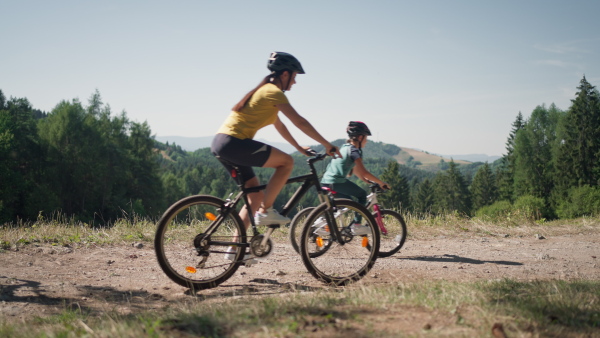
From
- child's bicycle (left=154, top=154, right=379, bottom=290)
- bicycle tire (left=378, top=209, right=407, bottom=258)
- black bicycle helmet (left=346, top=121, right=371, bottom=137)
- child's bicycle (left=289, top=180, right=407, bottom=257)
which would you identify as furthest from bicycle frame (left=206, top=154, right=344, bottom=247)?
bicycle tire (left=378, top=209, right=407, bottom=258)

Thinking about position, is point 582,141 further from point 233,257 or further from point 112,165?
point 233,257

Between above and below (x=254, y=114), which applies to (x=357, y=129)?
above

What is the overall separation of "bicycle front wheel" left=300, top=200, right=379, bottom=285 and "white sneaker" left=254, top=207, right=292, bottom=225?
28 cm

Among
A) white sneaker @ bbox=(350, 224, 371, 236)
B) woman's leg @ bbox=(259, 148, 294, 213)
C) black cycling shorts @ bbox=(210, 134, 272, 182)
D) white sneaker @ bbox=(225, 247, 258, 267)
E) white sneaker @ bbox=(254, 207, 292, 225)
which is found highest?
black cycling shorts @ bbox=(210, 134, 272, 182)

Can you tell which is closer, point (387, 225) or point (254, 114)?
point (254, 114)

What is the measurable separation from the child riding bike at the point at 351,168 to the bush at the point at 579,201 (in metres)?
45.4

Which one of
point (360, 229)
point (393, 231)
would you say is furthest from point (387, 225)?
point (360, 229)

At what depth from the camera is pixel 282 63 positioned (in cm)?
474

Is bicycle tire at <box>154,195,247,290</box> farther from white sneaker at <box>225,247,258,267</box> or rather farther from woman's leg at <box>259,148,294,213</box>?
woman's leg at <box>259,148,294,213</box>

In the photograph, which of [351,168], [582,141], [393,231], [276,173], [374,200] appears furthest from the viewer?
[582,141]

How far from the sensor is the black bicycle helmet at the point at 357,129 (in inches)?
263

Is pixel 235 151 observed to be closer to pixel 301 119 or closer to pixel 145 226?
pixel 301 119

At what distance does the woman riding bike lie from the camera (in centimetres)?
446

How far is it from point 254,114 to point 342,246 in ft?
6.18
